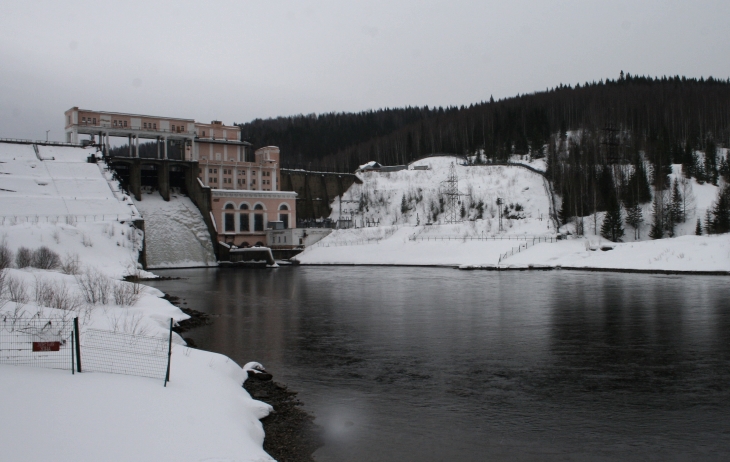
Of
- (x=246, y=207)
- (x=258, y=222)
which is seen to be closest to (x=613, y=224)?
(x=258, y=222)

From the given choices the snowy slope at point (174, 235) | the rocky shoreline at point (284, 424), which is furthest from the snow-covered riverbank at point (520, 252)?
the rocky shoreline at point (284, 424)

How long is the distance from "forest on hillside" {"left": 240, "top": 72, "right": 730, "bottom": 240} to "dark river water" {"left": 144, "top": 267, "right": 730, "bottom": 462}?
30.8 meters

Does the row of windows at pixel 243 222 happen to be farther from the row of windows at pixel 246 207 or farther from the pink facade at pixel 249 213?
the row of windows at pixel 246 207

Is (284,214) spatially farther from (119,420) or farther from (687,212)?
(119,420)

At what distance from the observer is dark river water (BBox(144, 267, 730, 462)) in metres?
8.87

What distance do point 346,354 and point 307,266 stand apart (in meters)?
38.7

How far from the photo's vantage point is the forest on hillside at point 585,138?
Result: 56.5m

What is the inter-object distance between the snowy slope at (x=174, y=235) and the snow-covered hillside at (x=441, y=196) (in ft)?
69.5

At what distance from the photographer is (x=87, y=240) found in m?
36.3

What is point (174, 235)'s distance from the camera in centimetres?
5122

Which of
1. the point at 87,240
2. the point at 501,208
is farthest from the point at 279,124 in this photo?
the point at 87,240

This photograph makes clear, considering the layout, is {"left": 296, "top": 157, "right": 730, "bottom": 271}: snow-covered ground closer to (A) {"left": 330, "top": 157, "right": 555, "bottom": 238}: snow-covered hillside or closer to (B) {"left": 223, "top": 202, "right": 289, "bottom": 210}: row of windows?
(A) {"left": 330, "top": 157, "right": 555, "bottom": 238}: snow-covered hillside

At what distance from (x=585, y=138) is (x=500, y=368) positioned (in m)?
67.5

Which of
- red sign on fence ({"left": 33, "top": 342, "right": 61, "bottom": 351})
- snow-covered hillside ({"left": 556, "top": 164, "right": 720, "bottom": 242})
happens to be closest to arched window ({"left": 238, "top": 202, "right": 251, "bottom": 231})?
snow-covered hillside ({"left": 556, "top": 164, "right": 720, "bottom": 242})
